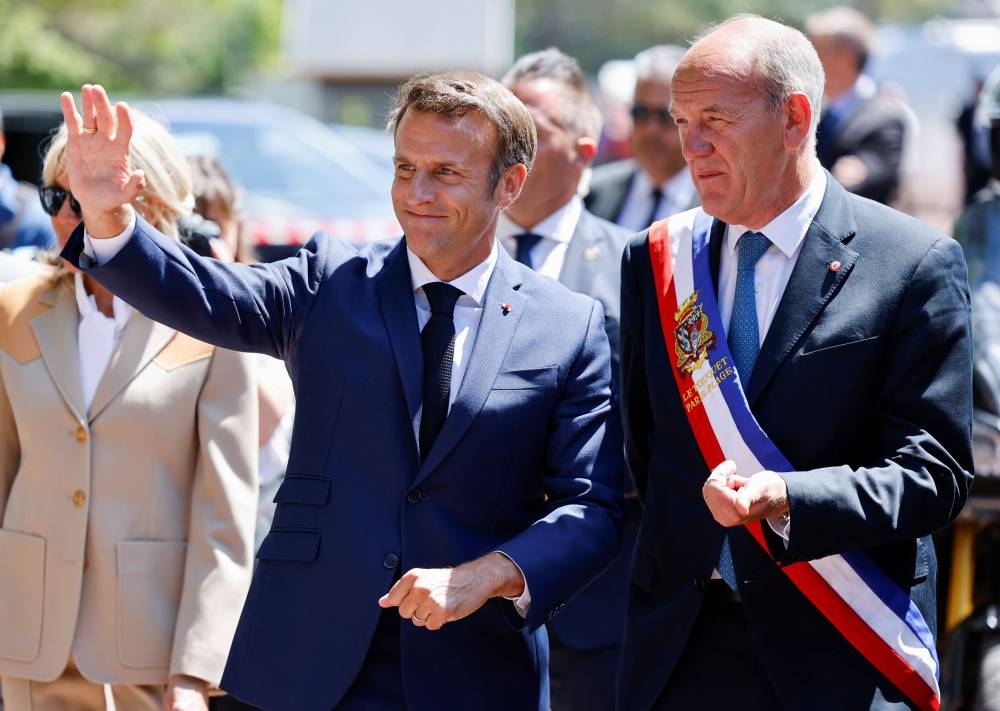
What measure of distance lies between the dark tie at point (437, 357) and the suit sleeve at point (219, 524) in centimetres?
72

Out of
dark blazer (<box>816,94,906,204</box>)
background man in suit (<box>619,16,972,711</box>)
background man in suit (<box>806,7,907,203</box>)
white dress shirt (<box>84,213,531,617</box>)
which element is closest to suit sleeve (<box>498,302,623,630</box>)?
background man in suit (<box>619,16,972,711</box>)

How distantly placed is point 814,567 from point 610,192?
13.0 feet

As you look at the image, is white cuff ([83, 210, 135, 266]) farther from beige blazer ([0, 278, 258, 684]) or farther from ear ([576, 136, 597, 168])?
ear ([576, 136, 597, 168])

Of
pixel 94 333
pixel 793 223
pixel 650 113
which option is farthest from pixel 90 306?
pixel 650 113

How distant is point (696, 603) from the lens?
3322 mm

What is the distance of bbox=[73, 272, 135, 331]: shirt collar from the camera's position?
3830 mm

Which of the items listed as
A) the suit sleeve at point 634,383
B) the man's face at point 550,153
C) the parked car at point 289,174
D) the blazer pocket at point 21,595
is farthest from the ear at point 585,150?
the parked car at point 289,174

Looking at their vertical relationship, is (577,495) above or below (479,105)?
below

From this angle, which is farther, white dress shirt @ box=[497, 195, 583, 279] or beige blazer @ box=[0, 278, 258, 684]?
white dress shirt @ box=[497, 195, 583, 279]

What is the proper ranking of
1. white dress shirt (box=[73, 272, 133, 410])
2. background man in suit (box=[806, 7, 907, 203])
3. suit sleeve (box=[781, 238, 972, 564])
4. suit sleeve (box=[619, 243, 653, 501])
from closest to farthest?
suit sleeve (box=[781, 238, 972, 564]) → suit sleeve (box=[619, 243, 653, 501]) → white dress shirt (box=[73, 272, 133, 410]) → background man in suit (box=[806, 7, 907, 203])

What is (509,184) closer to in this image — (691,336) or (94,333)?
(691,336)

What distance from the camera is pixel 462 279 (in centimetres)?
338

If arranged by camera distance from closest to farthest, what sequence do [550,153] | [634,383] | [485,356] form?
1. [485,356]
2. [634,383]
3. [550,153]

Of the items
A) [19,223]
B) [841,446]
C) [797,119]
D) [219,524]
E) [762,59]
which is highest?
[762,59]
